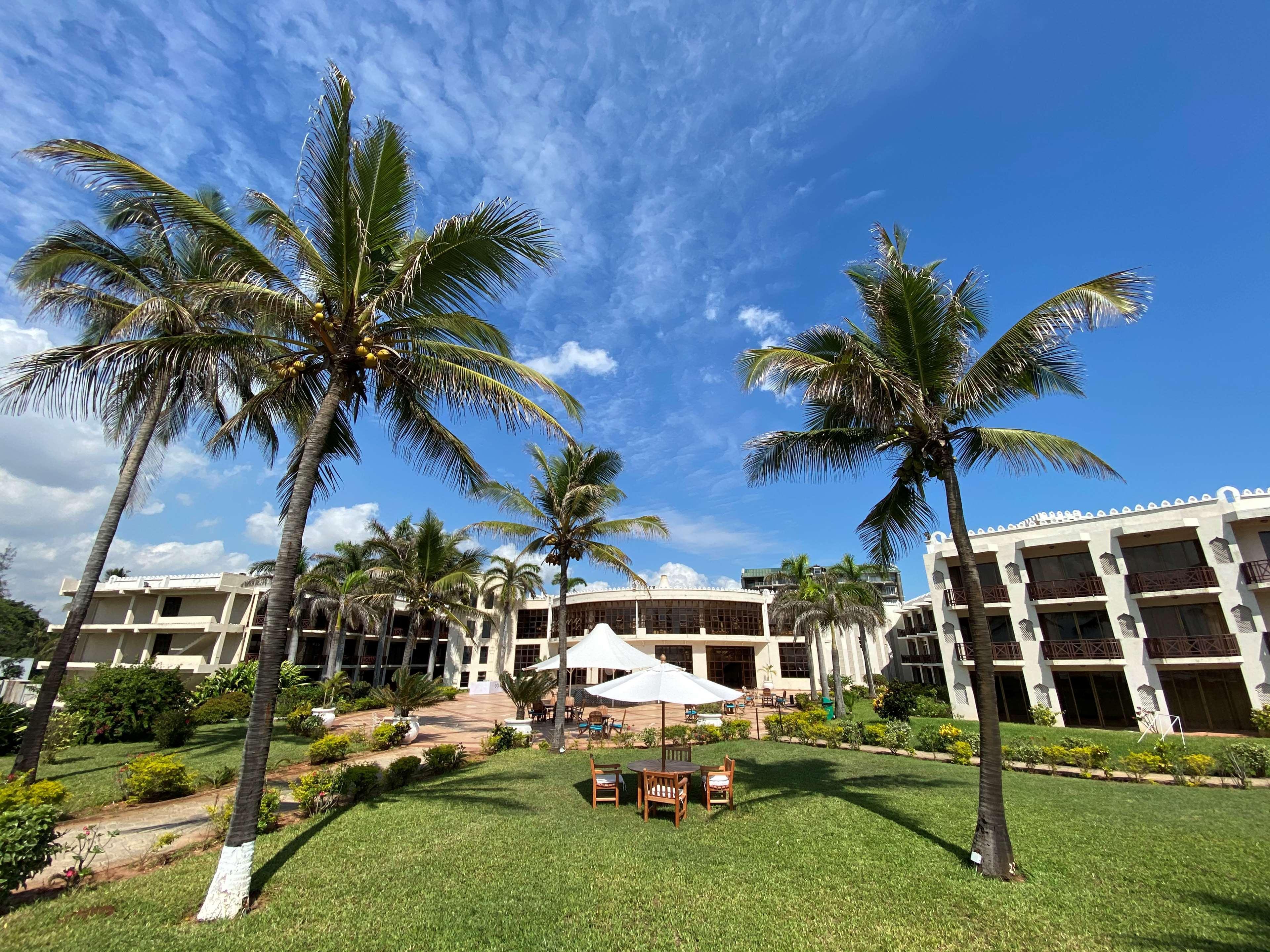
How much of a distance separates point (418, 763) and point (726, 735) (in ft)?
33.9

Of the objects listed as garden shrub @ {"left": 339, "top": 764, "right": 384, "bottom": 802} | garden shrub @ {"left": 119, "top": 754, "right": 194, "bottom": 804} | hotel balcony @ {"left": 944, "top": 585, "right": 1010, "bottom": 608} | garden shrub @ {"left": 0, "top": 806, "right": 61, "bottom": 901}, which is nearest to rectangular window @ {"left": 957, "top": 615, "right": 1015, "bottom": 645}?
hotel balcony @ {"left": 944, "top": 585, "right": 1010, "bottom": 608}

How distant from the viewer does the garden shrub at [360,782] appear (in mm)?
8516

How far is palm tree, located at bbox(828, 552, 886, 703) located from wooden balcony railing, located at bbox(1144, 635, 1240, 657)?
993 cm

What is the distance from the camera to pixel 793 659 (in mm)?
38969

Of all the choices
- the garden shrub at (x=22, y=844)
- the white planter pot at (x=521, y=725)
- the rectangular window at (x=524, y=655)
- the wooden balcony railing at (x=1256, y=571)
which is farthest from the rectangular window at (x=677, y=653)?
the garden shrub at (x=22, y=844)

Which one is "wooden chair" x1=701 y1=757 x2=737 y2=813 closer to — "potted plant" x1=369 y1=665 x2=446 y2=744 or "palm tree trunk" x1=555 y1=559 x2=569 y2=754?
"palm tree trunk" x1=555 y1=559 x2=569 y2=754

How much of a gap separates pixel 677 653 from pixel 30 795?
1356 inches

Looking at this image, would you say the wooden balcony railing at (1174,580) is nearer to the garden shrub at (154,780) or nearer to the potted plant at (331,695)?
the garden shrub at (154,780)

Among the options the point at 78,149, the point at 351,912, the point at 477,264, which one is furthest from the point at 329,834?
the point at 78,149

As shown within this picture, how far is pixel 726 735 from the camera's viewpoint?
17.5 m

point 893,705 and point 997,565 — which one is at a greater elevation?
point 997,565

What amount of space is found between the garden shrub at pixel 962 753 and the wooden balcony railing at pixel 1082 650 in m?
11.7

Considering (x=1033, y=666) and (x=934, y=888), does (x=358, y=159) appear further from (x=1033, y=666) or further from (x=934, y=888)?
(x=1033, y=666)

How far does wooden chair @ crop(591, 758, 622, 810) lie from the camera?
8.92m
